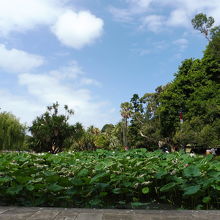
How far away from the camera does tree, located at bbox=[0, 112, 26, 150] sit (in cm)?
2833

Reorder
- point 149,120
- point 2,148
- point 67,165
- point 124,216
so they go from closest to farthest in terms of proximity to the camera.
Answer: point 124,216 < point 67,165 < point 2,148 < point 149,120

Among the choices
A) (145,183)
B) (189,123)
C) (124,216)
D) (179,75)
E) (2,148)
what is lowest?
(124,216)

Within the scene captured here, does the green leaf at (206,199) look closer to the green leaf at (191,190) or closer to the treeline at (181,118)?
the green leaf at (191,190)

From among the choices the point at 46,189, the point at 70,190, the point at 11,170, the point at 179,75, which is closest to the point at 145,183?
the point at 70,190

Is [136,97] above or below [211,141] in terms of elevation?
above

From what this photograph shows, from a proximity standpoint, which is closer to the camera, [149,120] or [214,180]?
[214,180]

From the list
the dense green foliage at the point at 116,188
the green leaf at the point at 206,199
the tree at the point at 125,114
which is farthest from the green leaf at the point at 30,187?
the tree at the point at 125,114

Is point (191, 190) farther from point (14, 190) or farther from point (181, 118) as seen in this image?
point (181, 118)

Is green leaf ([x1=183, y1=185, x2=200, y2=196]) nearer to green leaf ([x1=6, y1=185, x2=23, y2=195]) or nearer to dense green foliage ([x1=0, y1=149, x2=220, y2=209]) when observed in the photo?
dense green foliage ([x1=0, y1=149, x2=220, y2=209])

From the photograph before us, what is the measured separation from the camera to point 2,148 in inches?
1121

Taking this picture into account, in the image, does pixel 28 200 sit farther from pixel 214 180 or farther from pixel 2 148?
pixel 2 148

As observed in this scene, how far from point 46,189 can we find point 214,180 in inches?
68.0

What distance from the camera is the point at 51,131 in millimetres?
29766

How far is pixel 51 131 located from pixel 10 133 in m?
3.87
